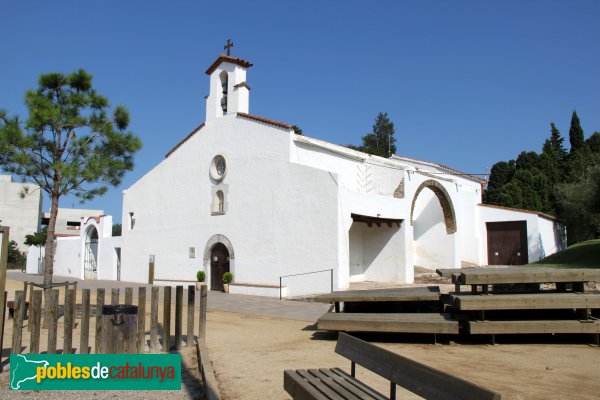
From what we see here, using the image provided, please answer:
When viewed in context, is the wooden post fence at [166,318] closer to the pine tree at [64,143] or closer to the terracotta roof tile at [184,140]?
the pine tree at [64,143]

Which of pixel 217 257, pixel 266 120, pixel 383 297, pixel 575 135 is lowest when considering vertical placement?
pixel 383 297

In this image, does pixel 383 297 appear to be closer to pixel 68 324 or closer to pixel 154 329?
pixel 154 329

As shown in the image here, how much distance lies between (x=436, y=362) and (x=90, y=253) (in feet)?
92.4

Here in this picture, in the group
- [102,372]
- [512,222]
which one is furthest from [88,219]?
[102,372]

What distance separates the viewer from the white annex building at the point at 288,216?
16422 mm

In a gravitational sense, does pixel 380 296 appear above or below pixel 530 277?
below

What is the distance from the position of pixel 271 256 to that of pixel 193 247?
5.06m

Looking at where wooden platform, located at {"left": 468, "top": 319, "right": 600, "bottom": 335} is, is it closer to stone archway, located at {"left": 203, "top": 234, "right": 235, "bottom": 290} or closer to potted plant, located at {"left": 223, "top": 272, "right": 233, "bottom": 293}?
potted plant, located at {"left": 223, "top": 272, "right": 233, "bottom": 293}

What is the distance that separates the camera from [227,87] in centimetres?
2075

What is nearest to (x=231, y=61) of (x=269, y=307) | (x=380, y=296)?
(x=269, y=307)

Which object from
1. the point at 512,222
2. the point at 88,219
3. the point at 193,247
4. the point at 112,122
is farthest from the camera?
the point at 88,219

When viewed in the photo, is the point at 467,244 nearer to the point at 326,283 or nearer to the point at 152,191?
the point at 326,283

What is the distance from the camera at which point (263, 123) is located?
18.5 metres

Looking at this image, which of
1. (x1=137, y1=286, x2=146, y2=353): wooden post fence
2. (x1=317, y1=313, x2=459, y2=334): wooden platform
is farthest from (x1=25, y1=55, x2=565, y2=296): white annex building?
(x1=137, y1=286, x2=146, y2=353): wooden post fence
